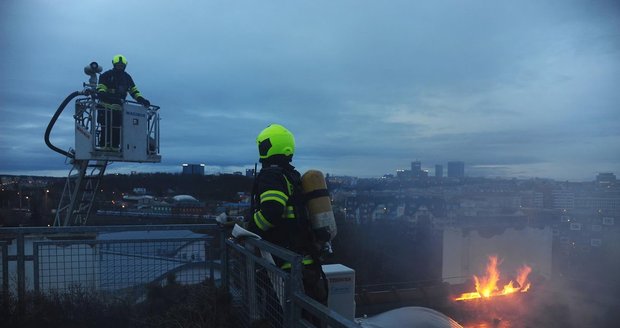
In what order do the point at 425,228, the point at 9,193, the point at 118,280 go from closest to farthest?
the point at 118,280 < the point at 9,193 < the point at 425,228

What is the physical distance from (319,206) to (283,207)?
1.09ft

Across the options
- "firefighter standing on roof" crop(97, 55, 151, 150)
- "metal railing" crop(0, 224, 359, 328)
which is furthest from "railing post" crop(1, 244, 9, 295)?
"firefighter standing on roof" crop(97, 55, 151, 150)

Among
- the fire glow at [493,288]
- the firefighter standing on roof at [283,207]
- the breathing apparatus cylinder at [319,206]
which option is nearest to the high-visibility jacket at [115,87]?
the firefighter standing on roof at [283,207]

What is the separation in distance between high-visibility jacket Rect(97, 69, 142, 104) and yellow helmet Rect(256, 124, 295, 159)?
18.3ft

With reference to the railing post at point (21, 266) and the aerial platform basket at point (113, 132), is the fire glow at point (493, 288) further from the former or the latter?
the railing post at point (21, 266)

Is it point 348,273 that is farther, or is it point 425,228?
point 425,228

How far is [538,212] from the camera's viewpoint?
122 ft

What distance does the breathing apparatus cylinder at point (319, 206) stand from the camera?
125 inches

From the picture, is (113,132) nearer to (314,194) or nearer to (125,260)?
(125,260)

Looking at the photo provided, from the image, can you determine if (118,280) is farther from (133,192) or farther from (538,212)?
(538,212)

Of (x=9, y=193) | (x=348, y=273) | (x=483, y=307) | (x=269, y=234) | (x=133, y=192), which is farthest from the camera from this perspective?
(x=483, y=307)

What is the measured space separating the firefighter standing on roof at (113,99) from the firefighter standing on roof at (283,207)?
5525mm

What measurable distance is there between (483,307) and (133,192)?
56.1 feet

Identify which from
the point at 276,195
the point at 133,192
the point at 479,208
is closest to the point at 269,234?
the point at 276,195
